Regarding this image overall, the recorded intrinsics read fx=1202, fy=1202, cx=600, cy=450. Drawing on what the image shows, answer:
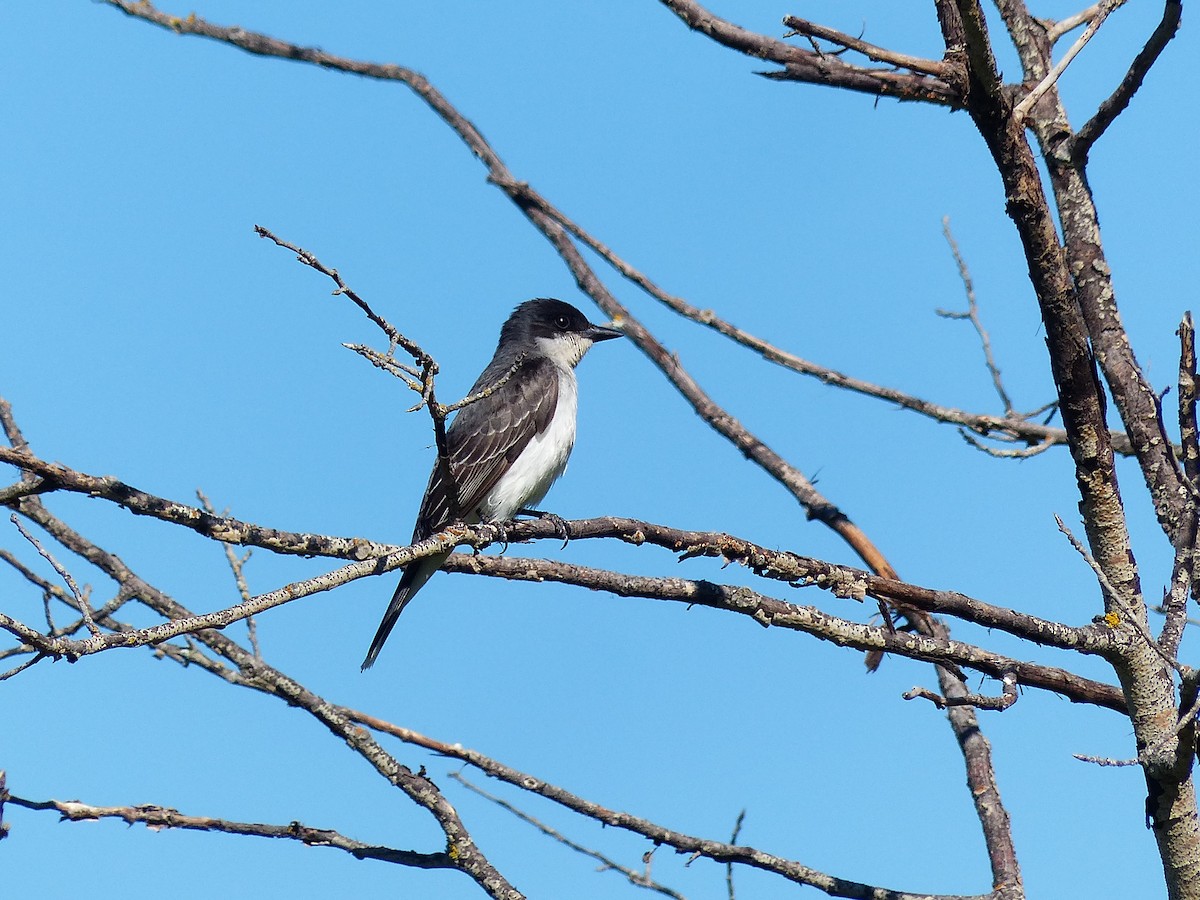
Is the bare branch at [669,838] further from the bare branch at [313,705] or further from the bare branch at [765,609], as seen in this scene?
the bare branch at [765,609]

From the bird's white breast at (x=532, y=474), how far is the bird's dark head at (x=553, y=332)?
1.51 meters

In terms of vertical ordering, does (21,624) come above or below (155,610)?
below

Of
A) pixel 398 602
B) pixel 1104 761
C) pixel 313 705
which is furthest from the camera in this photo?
pixel 398 602

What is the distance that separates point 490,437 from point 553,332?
1.99m

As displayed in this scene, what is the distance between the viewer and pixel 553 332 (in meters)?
10.1

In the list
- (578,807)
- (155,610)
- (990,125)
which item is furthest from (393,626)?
(990,125)

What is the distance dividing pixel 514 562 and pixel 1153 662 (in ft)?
7.44

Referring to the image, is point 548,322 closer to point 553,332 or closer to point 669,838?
point 553,332

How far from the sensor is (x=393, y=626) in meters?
8.14

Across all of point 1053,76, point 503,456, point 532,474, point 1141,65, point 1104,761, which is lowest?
point 1104,761

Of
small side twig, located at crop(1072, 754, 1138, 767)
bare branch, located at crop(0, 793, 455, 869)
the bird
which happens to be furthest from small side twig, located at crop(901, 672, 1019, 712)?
the bird

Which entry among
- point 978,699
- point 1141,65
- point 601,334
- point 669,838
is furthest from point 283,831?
point 601,334

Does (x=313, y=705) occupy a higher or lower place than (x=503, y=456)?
lower

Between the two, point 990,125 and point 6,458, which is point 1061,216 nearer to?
point 990,125
